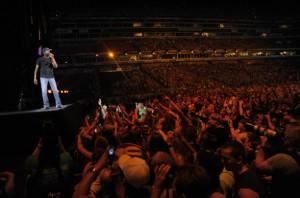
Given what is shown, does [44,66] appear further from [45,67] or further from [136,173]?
[136,173]

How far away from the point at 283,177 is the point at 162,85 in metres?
35.8

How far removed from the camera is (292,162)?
3166 mm

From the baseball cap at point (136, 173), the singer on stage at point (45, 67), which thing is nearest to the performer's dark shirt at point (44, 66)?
the singer on stage at point (45, 67)

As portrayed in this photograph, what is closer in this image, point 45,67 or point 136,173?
point 136,173

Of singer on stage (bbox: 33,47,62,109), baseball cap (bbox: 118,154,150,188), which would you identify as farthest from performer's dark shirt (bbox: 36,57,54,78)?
baseball cap (bbox: 118,154,150,188)

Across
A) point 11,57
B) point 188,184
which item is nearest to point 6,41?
point 11,57

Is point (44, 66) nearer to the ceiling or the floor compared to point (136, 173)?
→ nearer to the ceiling

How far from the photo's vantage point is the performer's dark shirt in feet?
27.9

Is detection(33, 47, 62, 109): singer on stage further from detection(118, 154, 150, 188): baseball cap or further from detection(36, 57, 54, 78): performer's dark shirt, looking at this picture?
detection(118, 154, 150, 188): baseball cap

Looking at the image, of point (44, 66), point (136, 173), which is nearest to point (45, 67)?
point (44, 66)

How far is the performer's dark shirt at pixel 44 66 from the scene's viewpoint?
8500 mm

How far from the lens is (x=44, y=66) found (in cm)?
859

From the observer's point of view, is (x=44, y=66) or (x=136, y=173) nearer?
(x=136, y=173)

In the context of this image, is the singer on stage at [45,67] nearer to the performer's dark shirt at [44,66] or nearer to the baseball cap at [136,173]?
the performer's dark shirt at [44,66]
